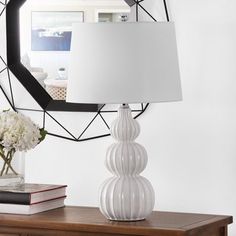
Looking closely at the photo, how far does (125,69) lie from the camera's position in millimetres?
1863

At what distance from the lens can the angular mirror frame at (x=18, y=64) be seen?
8.20ft

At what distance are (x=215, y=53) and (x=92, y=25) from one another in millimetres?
517

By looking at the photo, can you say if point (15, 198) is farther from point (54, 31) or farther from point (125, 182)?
point (54, 31)

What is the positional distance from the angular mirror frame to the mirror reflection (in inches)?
0.9

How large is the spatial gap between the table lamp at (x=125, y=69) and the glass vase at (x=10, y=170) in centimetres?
41

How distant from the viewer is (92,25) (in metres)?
1.90

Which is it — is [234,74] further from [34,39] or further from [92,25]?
[34,39]

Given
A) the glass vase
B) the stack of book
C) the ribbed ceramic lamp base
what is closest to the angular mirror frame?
the glass vase

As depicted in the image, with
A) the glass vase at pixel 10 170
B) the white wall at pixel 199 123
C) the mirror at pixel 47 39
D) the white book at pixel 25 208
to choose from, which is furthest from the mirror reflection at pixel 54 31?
the white book at pixel 25 208

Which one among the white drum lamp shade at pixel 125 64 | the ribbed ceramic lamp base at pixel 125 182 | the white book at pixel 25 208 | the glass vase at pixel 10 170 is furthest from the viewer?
the glass vase at pixel 10 170

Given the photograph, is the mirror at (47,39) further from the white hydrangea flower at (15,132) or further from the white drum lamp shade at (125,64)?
the white drum lamp shade at (125,64)

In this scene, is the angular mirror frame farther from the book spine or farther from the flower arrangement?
the book spine

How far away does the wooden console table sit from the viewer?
74.0 inches

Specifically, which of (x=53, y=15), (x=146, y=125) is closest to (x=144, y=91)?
(x=146, y=125)
